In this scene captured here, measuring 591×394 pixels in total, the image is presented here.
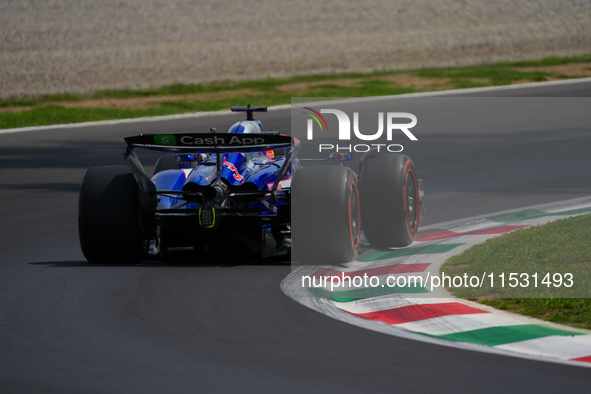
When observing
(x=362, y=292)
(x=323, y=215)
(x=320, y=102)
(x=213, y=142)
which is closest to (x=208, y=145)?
(x=213, y=142)

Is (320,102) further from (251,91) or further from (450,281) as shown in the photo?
(450,281)

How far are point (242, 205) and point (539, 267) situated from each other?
273 centimetres

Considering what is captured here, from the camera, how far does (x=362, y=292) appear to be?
828 cm

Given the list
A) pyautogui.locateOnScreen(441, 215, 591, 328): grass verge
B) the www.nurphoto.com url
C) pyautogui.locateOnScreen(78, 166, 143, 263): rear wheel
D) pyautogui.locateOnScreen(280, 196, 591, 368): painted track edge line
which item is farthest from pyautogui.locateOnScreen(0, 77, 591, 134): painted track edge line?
the www.nurphoto.com url

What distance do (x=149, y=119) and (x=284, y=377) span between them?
1875cm

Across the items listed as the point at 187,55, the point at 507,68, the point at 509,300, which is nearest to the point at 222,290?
the point at 509,300

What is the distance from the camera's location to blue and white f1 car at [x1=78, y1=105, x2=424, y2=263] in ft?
30.1

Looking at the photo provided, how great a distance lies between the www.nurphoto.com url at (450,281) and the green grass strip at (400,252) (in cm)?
84

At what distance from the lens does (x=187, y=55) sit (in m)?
39.4

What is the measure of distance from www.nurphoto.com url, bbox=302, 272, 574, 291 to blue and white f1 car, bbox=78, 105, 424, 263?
0.51m

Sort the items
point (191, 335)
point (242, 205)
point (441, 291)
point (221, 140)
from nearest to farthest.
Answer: point (191, 335) < point (441, 291) < point (221, 140) < point (242, 205)

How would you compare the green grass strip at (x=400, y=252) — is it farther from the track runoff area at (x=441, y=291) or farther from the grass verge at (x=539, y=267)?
the grass verge at (x=539, y=267)

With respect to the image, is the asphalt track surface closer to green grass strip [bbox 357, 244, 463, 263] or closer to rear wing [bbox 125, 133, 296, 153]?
green grass strip [bbox 357, 244, 463, 263]

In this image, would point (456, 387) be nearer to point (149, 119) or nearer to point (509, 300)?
point (509, 300)
